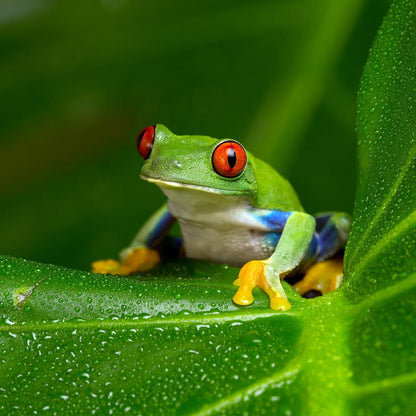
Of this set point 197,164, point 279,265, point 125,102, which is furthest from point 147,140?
point 125,102

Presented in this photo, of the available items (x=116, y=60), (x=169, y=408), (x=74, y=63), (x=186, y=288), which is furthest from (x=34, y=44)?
(x=169, y=408)

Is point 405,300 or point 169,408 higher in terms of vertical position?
point 405,300

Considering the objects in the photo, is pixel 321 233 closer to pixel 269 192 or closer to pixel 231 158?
pixel 269 192

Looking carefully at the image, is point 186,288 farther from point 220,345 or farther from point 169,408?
point 169,408

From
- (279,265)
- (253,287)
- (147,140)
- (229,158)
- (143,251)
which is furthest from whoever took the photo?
Result: (143,251)

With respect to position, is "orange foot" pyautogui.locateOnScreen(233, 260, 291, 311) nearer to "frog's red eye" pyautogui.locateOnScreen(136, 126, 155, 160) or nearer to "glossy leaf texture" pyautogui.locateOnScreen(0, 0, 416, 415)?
"glossy leaf texture" pyautogui.locateOnScreen(0, 0, 416, 415)

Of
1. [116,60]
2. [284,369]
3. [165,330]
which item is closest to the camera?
[284,369]
